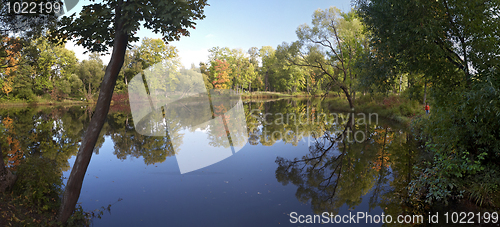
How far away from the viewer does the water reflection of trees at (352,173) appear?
6.29 meters

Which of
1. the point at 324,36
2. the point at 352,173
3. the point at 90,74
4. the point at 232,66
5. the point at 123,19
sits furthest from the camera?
the point at 232,66

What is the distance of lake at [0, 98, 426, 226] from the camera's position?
18.4 feet

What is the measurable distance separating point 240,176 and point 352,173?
3.87 m

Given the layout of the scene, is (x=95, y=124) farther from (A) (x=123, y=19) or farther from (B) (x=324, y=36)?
(B) (x=324, y=36)

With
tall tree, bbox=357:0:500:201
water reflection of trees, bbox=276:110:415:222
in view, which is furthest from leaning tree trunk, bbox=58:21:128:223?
tall tree, bbox=357:0:500:201

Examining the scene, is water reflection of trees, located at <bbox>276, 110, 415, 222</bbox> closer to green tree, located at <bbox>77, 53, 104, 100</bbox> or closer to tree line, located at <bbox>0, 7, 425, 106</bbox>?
tree line, located at <bbox>0, 7, 425, 106</bbox>

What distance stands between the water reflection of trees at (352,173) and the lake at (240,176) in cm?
3

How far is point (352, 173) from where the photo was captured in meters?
8.22

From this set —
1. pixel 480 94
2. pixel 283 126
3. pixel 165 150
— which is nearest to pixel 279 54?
pixel 283 126

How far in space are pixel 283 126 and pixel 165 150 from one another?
29.9ft

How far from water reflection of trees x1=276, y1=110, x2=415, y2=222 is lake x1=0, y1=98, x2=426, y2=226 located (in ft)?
0.09

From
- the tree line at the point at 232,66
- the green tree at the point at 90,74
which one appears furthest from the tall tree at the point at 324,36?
the green tree at the point at 90,74

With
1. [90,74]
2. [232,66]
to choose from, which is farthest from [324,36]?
[90,74]

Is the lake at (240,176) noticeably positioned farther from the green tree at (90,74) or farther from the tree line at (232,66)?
the green tree at (90,74)
